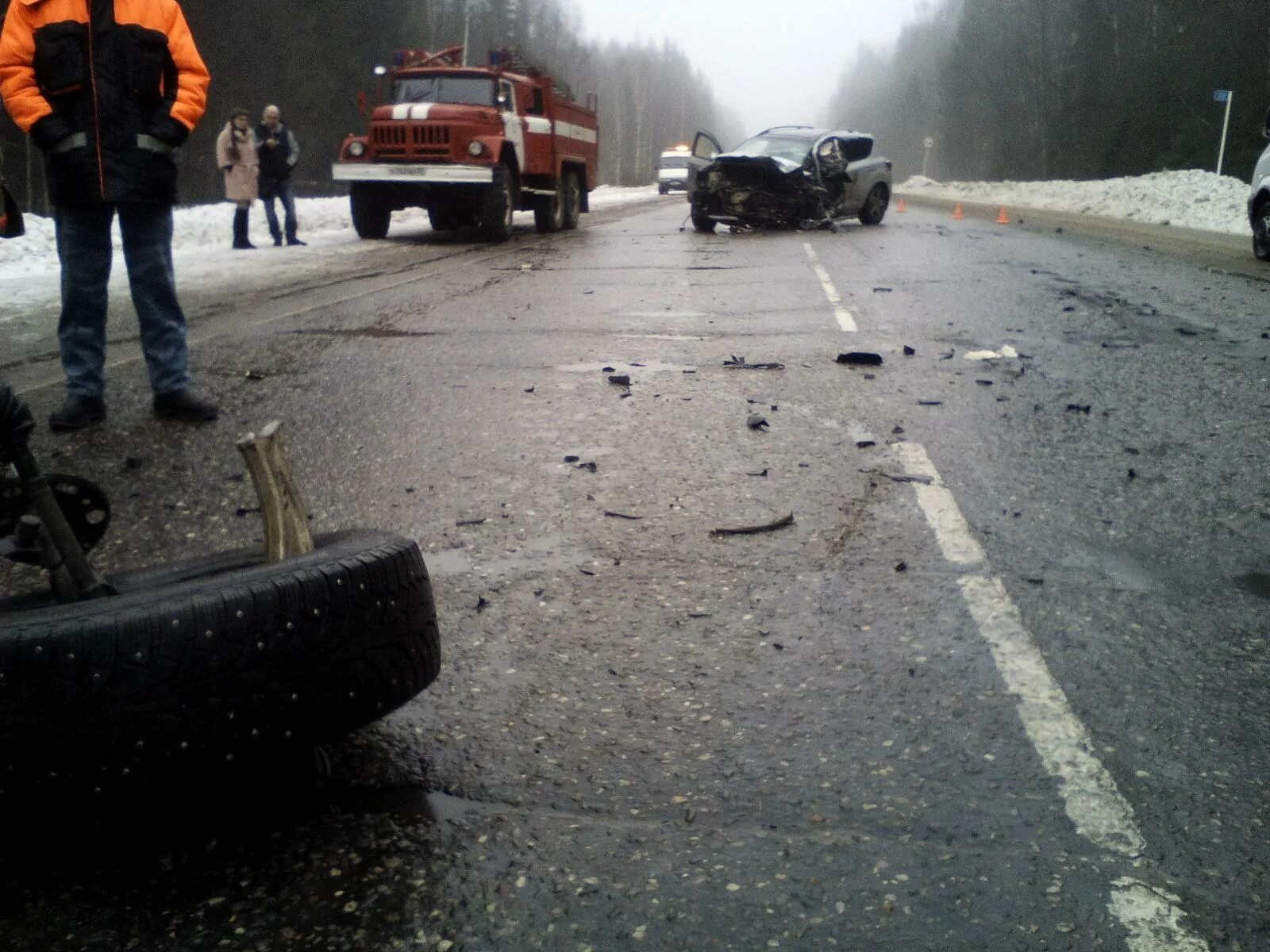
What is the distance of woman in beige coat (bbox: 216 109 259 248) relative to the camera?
16141 mm

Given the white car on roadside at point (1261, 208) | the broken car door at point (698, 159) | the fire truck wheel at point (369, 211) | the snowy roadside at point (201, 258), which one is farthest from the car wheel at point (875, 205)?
the fire truck wheel at point (369, 211)

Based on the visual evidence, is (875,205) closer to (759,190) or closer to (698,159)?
(759,190)

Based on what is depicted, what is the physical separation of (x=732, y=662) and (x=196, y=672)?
1.32m

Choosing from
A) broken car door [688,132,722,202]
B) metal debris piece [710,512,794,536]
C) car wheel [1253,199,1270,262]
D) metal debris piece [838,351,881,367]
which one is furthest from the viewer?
broken car door [688,132,722,202]

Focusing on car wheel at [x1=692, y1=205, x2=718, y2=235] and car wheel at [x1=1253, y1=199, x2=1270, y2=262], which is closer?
car wheel at [x1=1253, y1=199, x2=1270, y2=262]

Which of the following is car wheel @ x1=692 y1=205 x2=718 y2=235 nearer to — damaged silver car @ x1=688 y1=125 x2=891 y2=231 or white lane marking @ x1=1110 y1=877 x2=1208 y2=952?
damaged silver car @ x1=688 y1=125 x2=891 y2=231

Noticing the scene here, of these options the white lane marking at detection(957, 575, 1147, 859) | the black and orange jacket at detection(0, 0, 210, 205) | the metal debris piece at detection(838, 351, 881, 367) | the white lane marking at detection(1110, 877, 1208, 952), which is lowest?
the metal debris piece at detection(838, 351, 881, 367)

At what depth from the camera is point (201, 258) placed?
584 inches

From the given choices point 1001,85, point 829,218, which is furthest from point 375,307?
point 1001,85

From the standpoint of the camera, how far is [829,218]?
19922mm

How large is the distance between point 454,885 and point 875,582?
1777mm

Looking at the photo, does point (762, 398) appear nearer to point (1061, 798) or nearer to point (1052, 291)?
point (1061, 798)

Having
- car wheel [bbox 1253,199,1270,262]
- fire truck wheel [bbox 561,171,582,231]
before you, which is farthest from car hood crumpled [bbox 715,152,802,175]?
car wheel [bbox 1253,199,1270,262]

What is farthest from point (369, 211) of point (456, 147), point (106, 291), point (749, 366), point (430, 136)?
point (106, 291)
